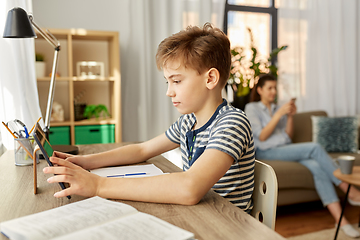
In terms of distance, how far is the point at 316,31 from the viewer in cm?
388

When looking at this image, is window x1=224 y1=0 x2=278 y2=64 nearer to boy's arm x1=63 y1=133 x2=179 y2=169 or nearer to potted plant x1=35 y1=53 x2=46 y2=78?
potted plant x1=35 y1=53 x2=46 y2=78

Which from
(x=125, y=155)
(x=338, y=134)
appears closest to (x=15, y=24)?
(x=125, y=155)

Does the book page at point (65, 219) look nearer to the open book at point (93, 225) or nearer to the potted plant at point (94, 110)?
the open book at point (93, 225)

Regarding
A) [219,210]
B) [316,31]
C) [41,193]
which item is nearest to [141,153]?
[41,193]

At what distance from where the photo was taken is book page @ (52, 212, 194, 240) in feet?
1.93

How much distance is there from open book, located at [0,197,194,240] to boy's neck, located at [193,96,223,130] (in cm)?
47

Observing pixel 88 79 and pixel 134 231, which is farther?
pixel 88 79

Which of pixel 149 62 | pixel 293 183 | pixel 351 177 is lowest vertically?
pixel 293 183

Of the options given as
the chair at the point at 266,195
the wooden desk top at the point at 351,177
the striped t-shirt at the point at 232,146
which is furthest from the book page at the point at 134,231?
the wooden desk top at the point at 351,177

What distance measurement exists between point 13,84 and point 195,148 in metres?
1.16

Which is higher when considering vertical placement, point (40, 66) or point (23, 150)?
point (40, 66)

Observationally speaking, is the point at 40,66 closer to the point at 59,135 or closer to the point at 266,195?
the point at 59,135

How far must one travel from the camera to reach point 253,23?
3789mm

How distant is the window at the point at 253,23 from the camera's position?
3.71 m
